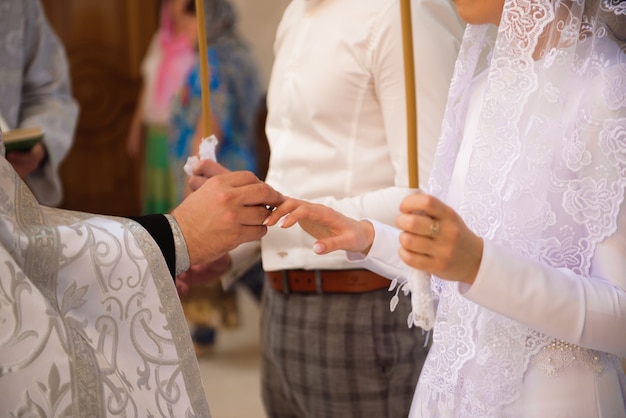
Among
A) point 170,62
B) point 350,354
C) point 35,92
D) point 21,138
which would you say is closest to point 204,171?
point 350,354

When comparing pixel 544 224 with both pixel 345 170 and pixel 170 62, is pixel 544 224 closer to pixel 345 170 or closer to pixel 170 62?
pixel 345 170

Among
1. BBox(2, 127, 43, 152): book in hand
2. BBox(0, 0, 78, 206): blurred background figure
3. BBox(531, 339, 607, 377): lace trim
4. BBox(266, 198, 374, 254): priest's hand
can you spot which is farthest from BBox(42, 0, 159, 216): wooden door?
BBox(531, 339, 607, 377): lace trim

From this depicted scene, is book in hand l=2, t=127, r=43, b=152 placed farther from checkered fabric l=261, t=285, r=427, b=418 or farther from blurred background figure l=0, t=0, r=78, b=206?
checkered fabric l=261, t=285, r=427, b=418

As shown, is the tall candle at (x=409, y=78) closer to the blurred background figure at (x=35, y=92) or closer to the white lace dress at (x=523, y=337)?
the white lace dress at (x=523, y=337)

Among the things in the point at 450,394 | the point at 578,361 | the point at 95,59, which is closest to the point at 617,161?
the point at 578,361

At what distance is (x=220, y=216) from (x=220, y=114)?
2825 millimetres

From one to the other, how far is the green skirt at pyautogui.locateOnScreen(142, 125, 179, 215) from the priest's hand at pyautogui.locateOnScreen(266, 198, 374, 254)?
3567 millimetres

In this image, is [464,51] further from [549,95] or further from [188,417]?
[188,417]

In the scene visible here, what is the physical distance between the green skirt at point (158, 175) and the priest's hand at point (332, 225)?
140 inches

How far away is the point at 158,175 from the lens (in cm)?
498

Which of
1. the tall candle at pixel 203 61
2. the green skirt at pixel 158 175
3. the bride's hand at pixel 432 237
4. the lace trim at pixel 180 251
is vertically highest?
the tall candle at pixel 203 61

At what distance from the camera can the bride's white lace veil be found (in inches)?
47.8

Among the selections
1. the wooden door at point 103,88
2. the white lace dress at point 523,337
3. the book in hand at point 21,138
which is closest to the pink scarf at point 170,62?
the wooden door at point 103,88

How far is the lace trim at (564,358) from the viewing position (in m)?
1.24
